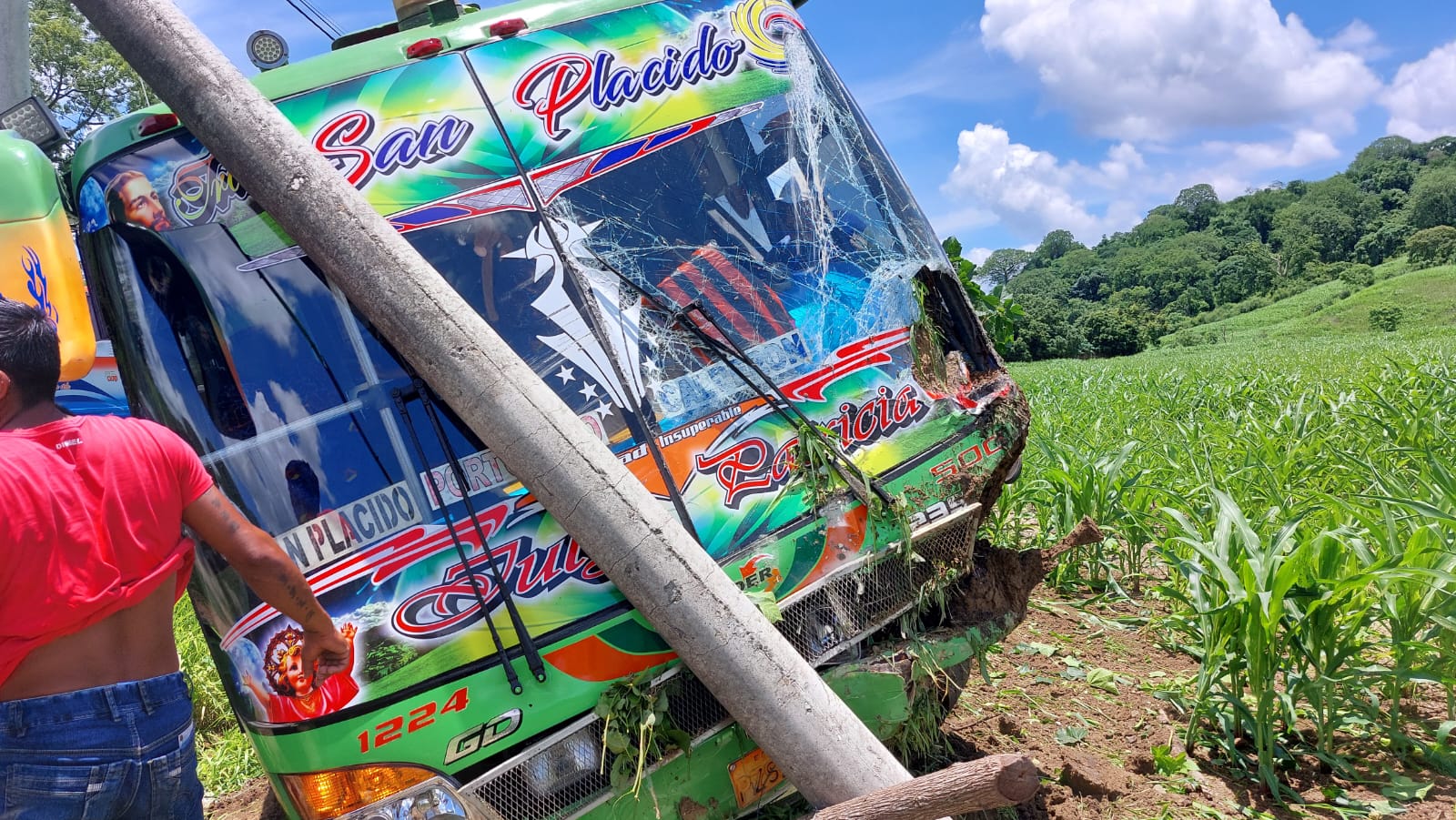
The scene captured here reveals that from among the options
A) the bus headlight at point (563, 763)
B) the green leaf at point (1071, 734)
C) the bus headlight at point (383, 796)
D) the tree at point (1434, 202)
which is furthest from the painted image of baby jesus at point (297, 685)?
the tree at point (1434, 202)

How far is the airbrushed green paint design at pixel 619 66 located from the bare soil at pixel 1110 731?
266cm

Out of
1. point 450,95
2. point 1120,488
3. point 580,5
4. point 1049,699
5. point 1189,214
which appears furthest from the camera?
point 1189,214

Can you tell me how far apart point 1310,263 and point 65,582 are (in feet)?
312

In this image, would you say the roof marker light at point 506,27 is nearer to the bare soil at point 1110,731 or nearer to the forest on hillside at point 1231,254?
the bare soil at point 1110,731

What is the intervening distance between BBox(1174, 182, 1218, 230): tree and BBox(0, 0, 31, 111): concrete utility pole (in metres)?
130

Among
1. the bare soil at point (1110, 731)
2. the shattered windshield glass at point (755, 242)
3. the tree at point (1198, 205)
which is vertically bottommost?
the bare soil at point (1110, 731)

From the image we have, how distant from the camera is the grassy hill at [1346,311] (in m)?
42.2

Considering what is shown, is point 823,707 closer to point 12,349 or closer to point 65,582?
point 65,582

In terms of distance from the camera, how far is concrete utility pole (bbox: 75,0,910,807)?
213 cm

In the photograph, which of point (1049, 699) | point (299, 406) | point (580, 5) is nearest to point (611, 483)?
point (299, 406)

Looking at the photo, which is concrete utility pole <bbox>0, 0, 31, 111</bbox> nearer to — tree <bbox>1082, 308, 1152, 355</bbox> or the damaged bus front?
the damaged bus front

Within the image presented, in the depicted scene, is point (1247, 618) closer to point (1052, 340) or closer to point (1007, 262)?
point (1052, 340)

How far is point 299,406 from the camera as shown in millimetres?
2457

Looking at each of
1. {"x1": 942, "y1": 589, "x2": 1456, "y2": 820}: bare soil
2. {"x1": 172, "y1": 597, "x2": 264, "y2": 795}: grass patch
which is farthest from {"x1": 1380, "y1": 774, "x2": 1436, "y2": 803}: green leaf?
{"x1": 172, "y1": 597, "x2": 264, "y2": 795}: grass patch
